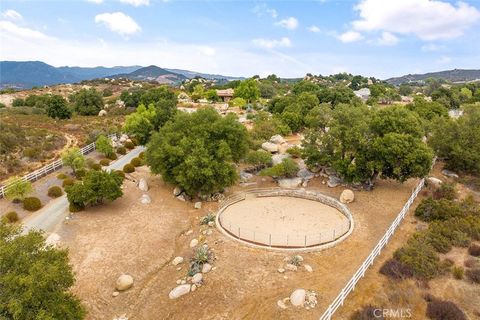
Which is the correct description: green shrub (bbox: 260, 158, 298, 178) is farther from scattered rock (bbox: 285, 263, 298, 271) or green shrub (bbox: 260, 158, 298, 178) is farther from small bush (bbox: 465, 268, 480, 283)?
small bush (bbox: 465, 268, 480, 283)

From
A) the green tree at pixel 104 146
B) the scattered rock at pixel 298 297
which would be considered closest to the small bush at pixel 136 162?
the green tree at pixel 104 146

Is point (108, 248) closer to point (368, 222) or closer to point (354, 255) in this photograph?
point (354, 255)

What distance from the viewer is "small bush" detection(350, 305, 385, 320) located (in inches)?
579

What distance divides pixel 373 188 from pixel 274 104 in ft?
133

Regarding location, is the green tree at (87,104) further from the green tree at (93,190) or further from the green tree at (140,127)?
the green tree at (93,190)

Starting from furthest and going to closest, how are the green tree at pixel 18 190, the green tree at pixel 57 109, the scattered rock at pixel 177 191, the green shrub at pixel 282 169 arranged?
1. the green tree at pixel 57 109
2. the green shrub at pixel 282 169
3. the scattered rock at pixel 177 191
4. the green tree at pixel 18 190

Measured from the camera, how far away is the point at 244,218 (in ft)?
84.7

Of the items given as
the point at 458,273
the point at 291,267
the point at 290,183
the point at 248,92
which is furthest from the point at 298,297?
the point at 248,92

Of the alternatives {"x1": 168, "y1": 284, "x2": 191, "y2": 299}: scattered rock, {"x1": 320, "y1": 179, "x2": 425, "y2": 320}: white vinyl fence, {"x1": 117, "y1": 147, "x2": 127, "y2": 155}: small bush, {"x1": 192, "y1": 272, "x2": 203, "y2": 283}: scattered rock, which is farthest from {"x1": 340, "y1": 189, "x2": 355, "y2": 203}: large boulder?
{"x1": 117, "y1": 147, "x2": 127, "y2": 155}: small bush

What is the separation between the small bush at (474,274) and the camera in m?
17.4

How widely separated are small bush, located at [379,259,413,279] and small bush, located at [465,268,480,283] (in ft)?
9.91

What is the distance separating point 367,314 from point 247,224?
37.6ft

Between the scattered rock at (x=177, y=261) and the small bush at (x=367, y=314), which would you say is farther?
the scattered rock at (x=177, y=261)
